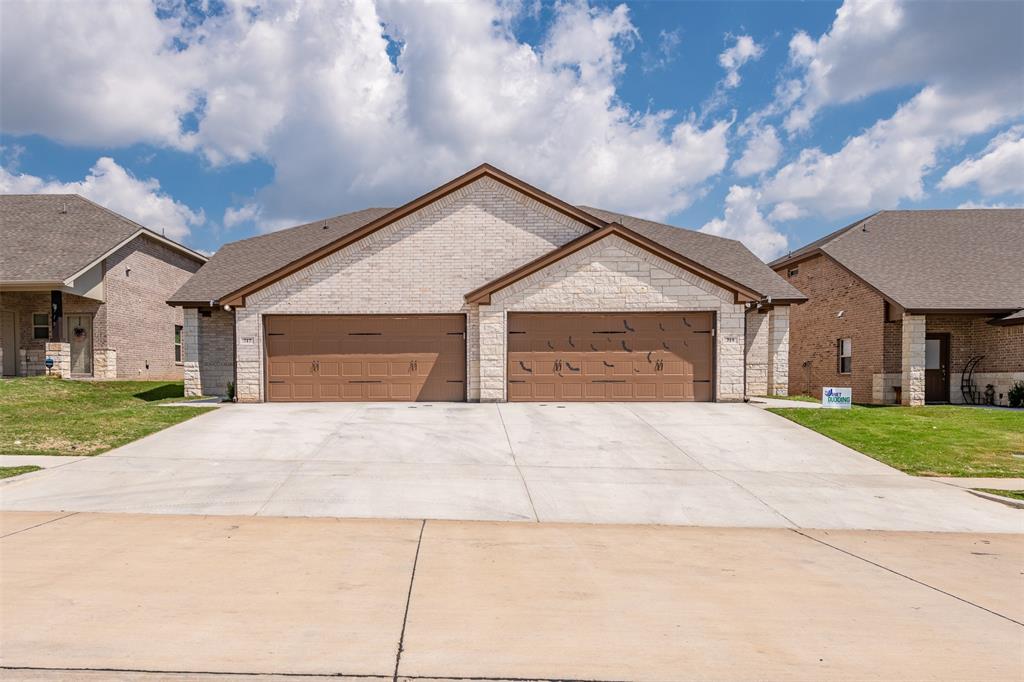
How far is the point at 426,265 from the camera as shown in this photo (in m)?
17.1

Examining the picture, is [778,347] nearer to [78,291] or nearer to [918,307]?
[918,307]

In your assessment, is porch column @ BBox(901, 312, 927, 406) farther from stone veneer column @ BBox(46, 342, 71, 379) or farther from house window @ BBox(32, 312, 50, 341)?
house window @ BBox(32, 312, 50, 341)

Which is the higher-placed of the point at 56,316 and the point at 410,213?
the point at 410,213

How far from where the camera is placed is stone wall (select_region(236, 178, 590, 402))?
16688 millimetres

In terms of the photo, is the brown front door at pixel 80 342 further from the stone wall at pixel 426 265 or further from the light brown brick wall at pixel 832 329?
the light brown brick wall at pixel 832 329

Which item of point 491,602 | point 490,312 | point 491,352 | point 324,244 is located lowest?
point 491,602

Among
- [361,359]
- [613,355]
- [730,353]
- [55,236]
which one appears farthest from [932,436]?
[55,236]

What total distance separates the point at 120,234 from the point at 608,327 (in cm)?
2083

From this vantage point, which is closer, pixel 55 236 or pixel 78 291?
pixel 78 291

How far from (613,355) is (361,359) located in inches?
296

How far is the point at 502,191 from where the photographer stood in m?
17.6

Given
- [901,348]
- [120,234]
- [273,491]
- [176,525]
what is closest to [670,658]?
[176,525]

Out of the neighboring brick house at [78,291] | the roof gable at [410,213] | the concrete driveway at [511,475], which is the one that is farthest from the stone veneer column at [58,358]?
the concrete driveway at [511,475]

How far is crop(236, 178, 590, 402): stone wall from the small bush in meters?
15.1
